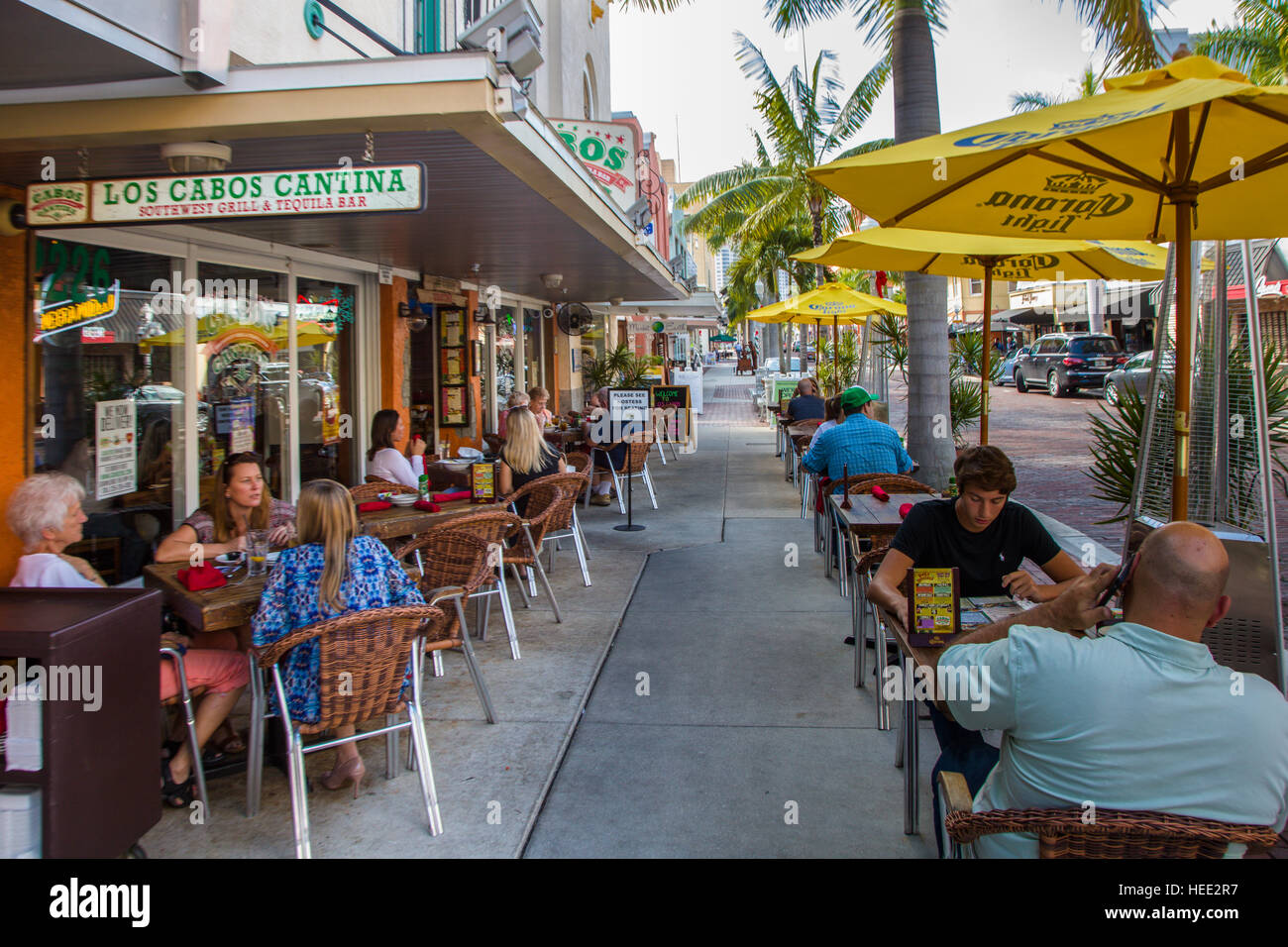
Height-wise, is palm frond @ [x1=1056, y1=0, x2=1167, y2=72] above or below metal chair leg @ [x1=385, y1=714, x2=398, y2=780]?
above

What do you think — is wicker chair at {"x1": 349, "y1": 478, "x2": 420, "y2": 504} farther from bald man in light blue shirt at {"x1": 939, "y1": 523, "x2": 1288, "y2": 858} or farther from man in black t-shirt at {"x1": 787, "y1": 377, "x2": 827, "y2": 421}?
man in black t-shirt at {"x1": 787, "y1": 377, "x2": 827, "y2": 421}

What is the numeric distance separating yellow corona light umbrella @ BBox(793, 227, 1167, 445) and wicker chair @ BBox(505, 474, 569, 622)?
243 centimetres

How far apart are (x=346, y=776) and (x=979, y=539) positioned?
2836 mm

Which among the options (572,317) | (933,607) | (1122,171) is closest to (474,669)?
(933,607)

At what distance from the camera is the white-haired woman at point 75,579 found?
3539 millimetres

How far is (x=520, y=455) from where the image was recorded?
6832 millimetres

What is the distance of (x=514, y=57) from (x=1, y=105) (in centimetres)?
218

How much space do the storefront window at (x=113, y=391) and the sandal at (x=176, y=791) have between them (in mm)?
2129

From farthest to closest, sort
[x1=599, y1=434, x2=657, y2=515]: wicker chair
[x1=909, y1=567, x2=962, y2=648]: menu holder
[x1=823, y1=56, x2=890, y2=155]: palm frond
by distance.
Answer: [x1=823, y1=56, x2=890, y2=155]: palm frond
[x1=599, y1=434, x2=657, y2=515]: wicker chair
[x1=909, y1=567, x2=962, y2=648]: menu holder

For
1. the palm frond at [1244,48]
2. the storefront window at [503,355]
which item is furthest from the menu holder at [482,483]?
the palm frond at [1244,48]

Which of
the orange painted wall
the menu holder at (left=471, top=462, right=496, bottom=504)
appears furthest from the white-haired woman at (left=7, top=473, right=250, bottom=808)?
the menu holder at (left=471, top=462, right=496, bottom=504)

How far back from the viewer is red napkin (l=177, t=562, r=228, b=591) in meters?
3.84
